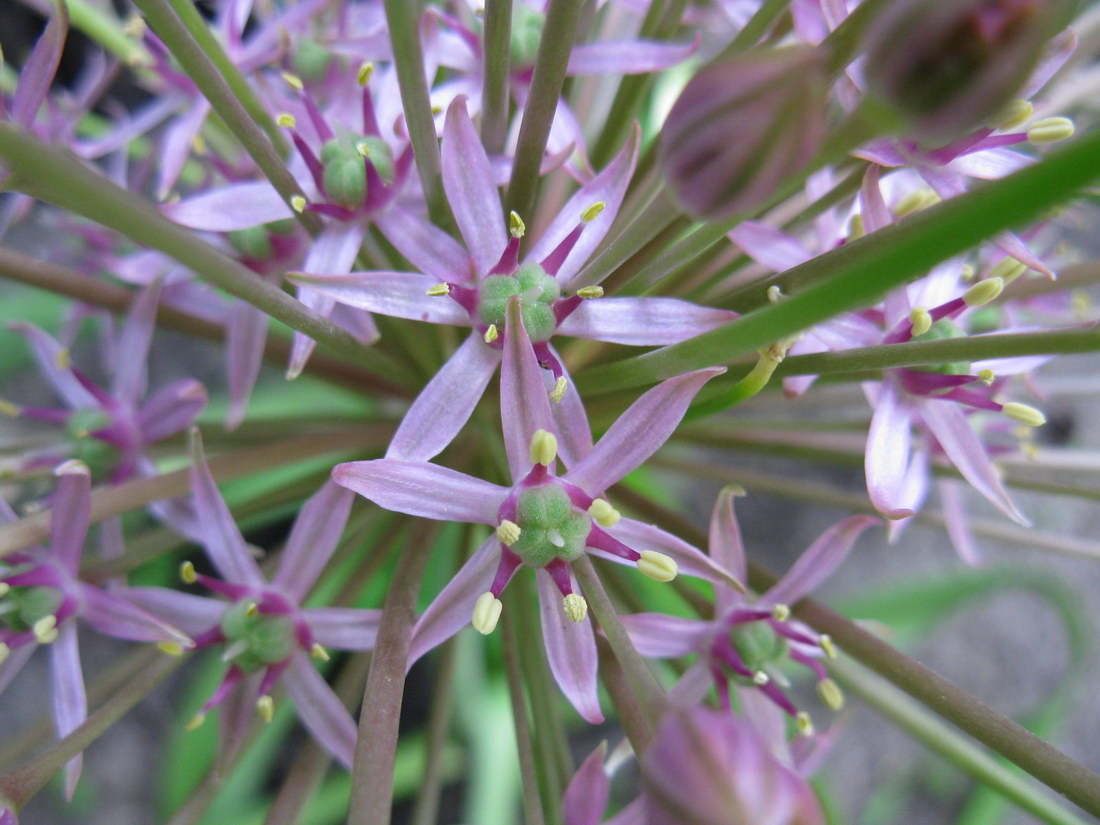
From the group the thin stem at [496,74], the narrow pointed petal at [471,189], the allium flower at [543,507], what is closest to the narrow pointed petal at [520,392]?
the allium flower at [543,507]

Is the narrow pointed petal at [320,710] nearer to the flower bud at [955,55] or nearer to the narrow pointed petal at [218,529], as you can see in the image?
the narrow pointed petal at [218,529]

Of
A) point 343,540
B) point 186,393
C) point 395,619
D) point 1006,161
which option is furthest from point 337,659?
point 1006,161

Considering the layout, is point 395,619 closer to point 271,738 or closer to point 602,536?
point 602,536

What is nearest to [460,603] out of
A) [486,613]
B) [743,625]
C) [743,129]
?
[486,613]

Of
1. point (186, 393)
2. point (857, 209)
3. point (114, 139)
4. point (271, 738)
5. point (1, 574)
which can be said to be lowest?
point (271, 738)

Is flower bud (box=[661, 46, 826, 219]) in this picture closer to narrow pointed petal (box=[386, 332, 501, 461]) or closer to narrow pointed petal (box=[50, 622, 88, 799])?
narrow pointed petal (box=[386, 332, 501, 461])

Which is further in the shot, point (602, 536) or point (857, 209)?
point (857, 209)
